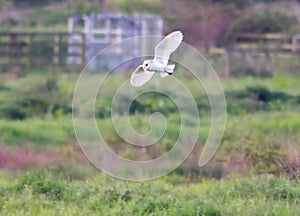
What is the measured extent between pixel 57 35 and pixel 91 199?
53.8ft

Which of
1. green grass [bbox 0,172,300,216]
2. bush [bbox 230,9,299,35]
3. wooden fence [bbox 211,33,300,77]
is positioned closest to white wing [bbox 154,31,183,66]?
Answer: green grass [bbox 0,172,300,216]

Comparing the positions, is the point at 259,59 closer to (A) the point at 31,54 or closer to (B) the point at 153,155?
(A) the point at 31,54

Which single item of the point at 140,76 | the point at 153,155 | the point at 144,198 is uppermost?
the point at 140,76

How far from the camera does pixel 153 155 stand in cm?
1360

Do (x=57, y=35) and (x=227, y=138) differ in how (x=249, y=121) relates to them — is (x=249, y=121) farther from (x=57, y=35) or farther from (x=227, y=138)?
(x=57, y=35)

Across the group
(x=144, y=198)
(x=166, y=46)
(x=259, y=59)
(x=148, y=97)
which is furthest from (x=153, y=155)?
(x=259, y=59)

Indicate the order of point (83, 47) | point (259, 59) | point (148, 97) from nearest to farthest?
point (148, 97) → point (83, 47) → point (259, 59)

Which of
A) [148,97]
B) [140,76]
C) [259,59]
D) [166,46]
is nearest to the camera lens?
[166,46]

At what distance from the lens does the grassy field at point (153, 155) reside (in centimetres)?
897

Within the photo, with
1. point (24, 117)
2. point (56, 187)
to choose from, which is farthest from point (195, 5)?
point (56, 187)

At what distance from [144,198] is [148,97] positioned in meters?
8.64

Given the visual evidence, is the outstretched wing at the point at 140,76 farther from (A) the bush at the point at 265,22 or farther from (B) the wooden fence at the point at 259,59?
(A) the bush at the point at 265,22

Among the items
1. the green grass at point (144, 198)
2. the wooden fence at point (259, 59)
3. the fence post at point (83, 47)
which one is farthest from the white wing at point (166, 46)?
the fence post at point (83, 47)

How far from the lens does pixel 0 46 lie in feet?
82.1
